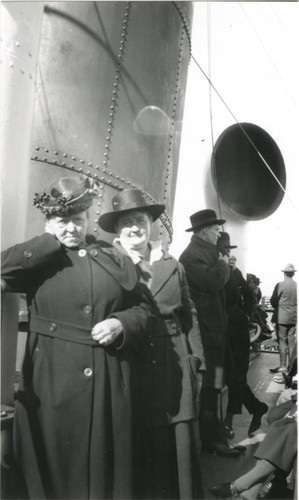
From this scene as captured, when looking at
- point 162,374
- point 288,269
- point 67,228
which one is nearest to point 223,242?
point 288,269

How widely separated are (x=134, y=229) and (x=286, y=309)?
2.74 meters

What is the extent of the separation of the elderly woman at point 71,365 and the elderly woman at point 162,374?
1.25ft

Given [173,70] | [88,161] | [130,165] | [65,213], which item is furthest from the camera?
[173,70]

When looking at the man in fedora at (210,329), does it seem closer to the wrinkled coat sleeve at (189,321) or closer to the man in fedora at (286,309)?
the man in fedora at (286,309)

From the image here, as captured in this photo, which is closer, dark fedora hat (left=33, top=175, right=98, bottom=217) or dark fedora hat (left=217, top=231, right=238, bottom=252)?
dark fedora hat (left=33, top=175, right=98, bottom=217)

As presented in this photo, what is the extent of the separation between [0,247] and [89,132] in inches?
52.3

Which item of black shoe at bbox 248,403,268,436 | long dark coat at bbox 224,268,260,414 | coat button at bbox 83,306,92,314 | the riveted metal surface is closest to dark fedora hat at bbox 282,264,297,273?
long dark coat at bbox 224,268,260,414

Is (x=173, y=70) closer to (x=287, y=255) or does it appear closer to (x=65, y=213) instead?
(x=287, y=255)

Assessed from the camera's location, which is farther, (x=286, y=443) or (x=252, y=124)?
(x=252, y=124)

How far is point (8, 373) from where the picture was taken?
2328 mm

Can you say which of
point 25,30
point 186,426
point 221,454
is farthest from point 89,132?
point 221,454

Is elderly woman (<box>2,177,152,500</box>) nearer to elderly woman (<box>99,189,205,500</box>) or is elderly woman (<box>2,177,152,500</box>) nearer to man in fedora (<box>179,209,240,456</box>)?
elderly woman (<box>99,189,205,500</box>)

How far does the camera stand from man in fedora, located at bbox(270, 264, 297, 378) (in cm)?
419

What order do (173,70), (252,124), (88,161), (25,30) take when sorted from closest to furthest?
(25,30) < (88,161) < (173,70) < (252,124)
